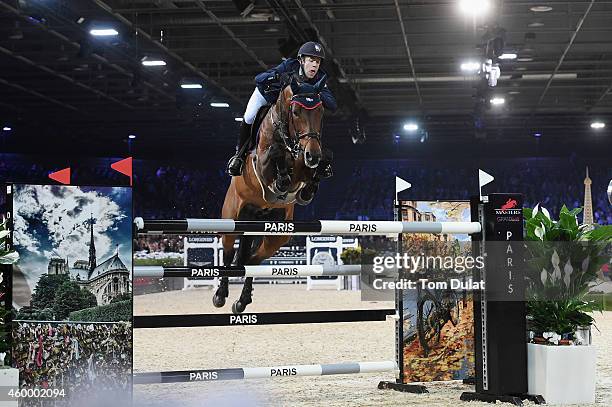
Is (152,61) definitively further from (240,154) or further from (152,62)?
(240,154)

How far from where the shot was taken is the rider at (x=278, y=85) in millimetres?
3266

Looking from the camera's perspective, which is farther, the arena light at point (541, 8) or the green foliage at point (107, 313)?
the arena light at point (541, 8)

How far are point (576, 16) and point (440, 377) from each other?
24.4 ft

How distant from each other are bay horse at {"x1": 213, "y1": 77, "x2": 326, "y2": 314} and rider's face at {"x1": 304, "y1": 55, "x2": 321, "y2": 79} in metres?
0.04

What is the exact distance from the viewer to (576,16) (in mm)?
10406

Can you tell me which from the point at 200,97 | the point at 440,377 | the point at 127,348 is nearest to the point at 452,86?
the point at 200,97

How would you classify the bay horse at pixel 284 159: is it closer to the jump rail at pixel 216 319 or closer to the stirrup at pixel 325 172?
the stirrup at pixel 325 172

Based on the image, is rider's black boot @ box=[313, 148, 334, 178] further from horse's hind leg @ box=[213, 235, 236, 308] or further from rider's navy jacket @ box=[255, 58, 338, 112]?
horse's hind leg @ box=[213, 235, 236, 308]

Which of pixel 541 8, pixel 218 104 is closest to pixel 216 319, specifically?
pixel 541 8

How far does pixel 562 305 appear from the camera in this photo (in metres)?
4.05

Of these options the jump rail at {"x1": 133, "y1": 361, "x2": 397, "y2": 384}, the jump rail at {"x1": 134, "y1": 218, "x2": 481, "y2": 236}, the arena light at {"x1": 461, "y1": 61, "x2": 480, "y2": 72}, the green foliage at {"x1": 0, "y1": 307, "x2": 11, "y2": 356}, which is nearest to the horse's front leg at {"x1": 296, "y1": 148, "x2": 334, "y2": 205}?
the jump rail at {"x1": 134, "y1": 218, "x2": 481, "y2": 236}

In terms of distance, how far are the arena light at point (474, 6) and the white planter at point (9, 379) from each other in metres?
7.57

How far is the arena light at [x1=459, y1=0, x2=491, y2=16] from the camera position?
9219mm

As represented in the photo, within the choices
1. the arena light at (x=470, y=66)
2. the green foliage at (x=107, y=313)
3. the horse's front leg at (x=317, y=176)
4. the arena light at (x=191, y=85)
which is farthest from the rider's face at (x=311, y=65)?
the arena light at (x=191, y=85)
